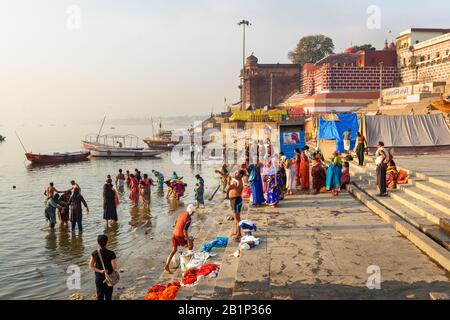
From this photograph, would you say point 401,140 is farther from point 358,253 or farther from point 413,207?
point 358,253

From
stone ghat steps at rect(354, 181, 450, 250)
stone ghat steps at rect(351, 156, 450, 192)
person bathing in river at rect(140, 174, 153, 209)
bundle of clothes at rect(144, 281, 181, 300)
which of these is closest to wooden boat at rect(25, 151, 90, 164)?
person bathing in river at rect(140, 174, 153, 209)

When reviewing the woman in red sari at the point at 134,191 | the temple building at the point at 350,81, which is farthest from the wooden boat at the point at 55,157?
the woman in red sari at the point at 134,191

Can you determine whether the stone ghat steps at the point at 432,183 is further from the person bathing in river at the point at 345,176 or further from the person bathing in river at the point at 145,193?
the person bathing in river at the point at 145,193

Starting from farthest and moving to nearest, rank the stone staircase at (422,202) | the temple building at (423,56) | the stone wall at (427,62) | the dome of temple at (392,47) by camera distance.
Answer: the dome of temple at (392,47) < the temple building at (423,56) < the stone wall at (427,62) < the stone staircase at (422,202)

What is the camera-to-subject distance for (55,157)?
3831cm

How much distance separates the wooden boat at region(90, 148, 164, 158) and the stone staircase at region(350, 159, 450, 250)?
3192cm

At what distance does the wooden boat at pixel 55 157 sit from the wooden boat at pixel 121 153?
8.25 feet

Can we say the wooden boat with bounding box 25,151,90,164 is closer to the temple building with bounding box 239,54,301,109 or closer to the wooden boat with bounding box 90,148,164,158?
the wooden boat with bounding box 90,148,164,158

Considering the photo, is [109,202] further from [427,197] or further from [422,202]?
[427,197]

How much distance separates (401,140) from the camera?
1889 cm

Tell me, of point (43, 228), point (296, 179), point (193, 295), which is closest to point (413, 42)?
point (296, 179)

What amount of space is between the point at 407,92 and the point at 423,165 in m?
15.2

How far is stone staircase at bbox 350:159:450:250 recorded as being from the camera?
7.82m

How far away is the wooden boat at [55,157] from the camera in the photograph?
3709 centimetres
